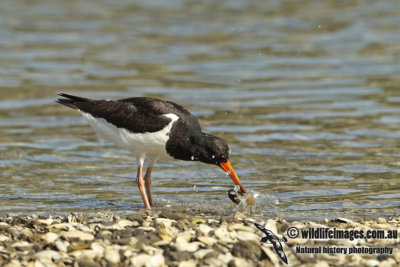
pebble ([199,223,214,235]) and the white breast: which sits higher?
the white breast

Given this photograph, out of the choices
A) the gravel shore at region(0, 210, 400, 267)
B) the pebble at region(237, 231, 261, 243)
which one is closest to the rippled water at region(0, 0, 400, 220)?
the gravel shore at region(0, 210, 400, 267)

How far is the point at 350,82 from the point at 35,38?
8.94 m

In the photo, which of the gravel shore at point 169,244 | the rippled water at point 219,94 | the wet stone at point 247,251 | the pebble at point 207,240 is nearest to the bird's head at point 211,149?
the rippled water at point 219,94

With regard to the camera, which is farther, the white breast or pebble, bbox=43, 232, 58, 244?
the white breast

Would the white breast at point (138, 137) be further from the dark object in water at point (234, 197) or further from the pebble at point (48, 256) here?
the pebble at point (48, 256)

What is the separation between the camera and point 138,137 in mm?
8203

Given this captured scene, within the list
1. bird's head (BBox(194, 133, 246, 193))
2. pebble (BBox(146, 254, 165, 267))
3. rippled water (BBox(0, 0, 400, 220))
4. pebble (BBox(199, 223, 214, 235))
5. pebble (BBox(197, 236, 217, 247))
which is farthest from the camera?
rippled water (BBox(0, 0, 400, 220))

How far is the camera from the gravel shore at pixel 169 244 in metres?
6.01

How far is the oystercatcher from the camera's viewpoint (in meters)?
8.15

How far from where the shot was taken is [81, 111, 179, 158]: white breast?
8.13 metres

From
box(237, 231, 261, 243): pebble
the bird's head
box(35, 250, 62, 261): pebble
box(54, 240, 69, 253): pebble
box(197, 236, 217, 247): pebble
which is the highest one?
the bird's head

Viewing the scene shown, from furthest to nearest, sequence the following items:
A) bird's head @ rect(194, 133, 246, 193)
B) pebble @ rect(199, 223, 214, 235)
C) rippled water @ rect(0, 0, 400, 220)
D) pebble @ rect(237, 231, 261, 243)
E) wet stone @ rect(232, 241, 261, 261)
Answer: rippled water @ rect(0, 0, 400, 220)
bird's head @ rect(194, 133, 246, 193)
pebble @ rect(199, 223, 214, 235)
pebble @ rect(237, 231, 261, 243)
wet stone @ rect(232, 241, 261, 261)

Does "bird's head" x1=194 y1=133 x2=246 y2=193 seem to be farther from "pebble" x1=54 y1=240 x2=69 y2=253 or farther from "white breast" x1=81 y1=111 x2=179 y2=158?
"pebble" x1=54 y1=240 x2=69 y2=253

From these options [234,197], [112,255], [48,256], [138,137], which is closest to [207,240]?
[112,255]
